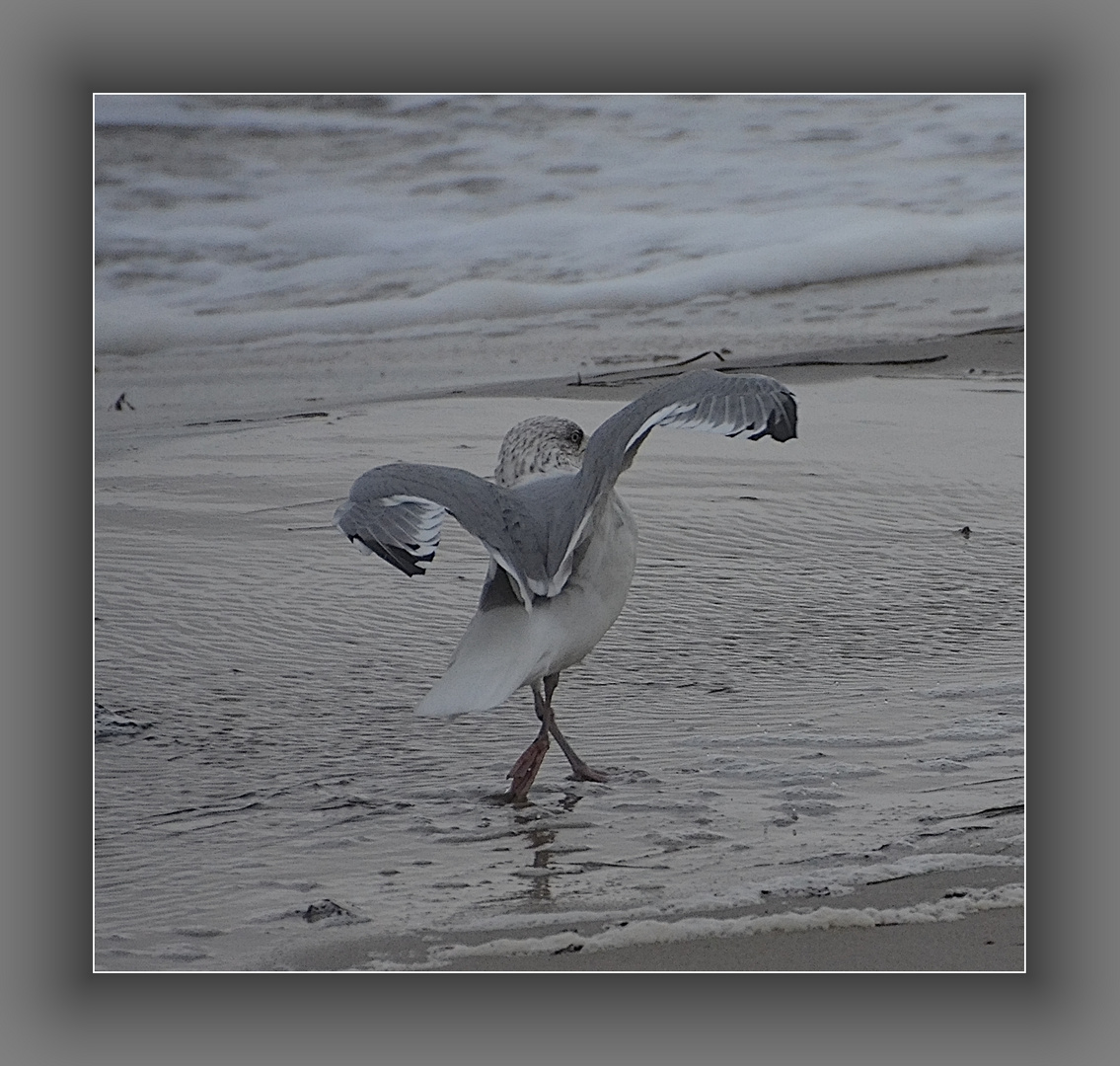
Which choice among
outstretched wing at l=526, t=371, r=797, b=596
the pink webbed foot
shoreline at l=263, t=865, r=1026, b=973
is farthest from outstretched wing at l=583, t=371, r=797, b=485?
shoreline at l=263, t=865, r=1026, b=973

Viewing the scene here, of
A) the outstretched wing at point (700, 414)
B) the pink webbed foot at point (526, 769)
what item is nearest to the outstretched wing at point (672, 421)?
the outstretched wing at point (700, 414)

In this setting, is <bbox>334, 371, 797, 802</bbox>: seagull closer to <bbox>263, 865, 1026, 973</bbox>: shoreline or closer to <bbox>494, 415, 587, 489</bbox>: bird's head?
<bbox>494, 415, 587, 489</bbox>: bird's head

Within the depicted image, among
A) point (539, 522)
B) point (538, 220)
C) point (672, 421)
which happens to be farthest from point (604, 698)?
point (538, 220)

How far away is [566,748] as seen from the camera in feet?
7.52

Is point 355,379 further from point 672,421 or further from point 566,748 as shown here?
point 566,748

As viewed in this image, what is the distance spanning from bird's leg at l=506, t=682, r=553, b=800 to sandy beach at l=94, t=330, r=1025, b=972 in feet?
0.08

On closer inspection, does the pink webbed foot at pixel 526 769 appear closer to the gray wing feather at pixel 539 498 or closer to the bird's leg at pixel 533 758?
the bird's leg at pixel 533 758

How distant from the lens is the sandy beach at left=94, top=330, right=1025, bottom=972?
2.21m

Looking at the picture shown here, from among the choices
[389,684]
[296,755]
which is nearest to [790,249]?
[389,684]

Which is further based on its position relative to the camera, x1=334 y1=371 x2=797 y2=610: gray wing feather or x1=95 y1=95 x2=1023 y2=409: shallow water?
x1=95 y1=95 x2=1023 y2=409: shallow water

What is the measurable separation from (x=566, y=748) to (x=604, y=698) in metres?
0.10
